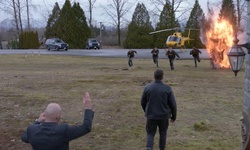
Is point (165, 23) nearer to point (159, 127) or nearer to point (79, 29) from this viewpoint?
point (79, 29)

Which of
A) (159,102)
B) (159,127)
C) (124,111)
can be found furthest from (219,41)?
(159,102)

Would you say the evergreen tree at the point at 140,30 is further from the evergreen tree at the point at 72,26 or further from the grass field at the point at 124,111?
the grass field at the point at 124,111

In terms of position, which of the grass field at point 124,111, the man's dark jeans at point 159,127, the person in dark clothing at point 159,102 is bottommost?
the grass field at point 124,111

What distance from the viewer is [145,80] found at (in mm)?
18844

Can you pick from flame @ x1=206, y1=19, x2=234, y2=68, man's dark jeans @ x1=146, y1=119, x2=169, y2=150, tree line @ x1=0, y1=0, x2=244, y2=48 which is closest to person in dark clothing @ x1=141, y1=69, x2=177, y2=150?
man's dark jeans @ x1=146, y1=119, x2=169, y2=150

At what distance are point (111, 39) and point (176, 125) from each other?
215 feet

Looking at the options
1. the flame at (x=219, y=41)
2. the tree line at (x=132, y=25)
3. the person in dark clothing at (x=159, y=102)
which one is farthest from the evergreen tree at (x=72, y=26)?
the person in dark clothing at (x=159, y=102)

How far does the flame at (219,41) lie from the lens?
25.8 meters

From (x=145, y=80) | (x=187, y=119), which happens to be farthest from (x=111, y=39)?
(x=187, y=119)

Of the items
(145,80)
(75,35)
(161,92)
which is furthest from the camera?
(75,35)

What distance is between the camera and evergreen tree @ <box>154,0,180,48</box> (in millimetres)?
57156

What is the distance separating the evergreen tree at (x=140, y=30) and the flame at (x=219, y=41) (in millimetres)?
31691

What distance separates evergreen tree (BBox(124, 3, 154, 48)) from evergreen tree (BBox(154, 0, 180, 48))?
1.38 metres

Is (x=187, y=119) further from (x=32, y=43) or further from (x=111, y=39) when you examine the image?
(x=111, y=39)
